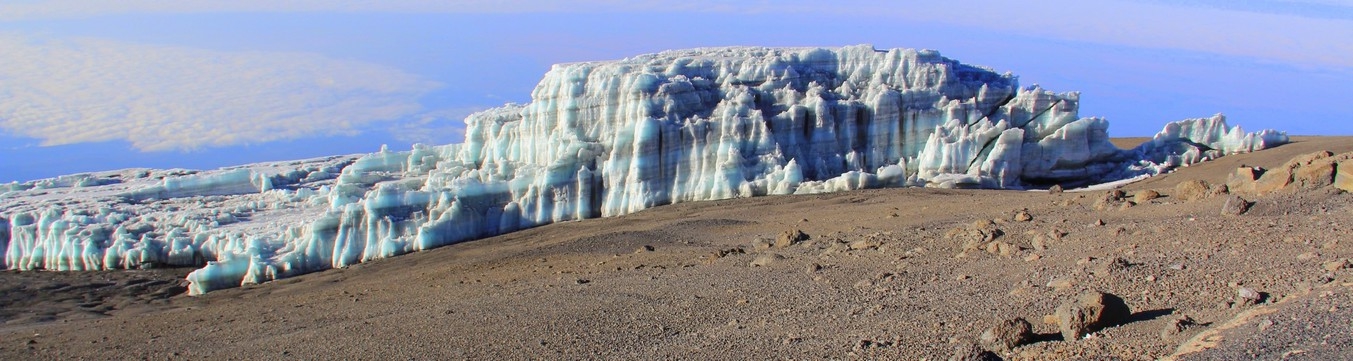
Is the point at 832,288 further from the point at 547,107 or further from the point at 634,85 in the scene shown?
the point at 547,107

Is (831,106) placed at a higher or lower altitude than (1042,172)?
higher

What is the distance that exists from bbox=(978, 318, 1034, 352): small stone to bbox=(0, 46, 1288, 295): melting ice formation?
15602 mm

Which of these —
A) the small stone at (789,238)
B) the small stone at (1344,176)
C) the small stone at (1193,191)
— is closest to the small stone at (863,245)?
the small stone at (789,238)

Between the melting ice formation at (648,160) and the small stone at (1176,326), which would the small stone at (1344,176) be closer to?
the small stone at (1176,326)

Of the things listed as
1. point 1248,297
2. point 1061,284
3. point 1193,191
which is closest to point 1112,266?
point 1061,284

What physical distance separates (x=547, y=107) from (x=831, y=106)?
7.01m

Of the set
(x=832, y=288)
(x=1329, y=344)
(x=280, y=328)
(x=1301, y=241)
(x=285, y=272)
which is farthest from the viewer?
(x=285, y=272)

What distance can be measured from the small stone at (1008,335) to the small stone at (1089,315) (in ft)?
1.16

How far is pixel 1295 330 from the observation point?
9414 millimetres

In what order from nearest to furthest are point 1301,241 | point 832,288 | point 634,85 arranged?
point 1301,241 → point 832,288 → point 634,85

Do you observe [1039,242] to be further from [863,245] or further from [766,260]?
[766,260]

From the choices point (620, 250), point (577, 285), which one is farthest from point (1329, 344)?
point (620, 250)

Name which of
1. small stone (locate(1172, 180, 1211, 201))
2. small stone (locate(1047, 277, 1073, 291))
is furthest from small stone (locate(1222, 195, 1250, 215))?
small stone (locate(1047, 277, 1073, 291))

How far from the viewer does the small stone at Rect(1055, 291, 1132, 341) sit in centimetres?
1070
